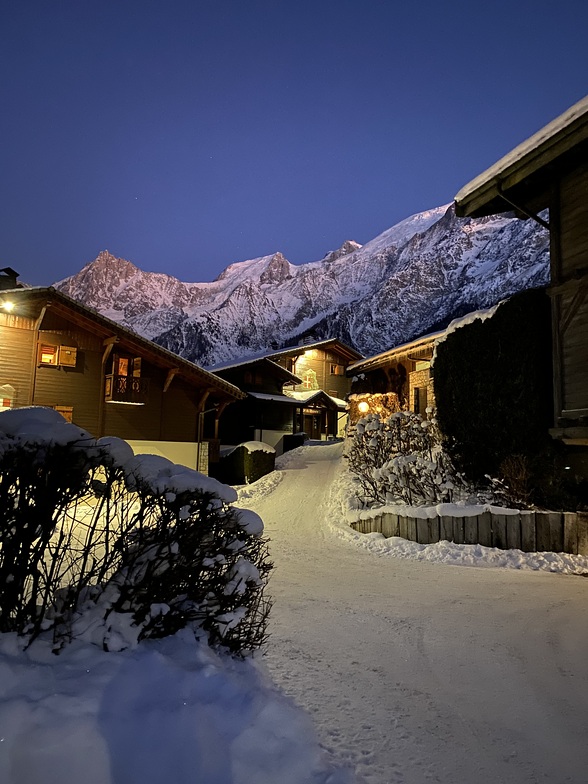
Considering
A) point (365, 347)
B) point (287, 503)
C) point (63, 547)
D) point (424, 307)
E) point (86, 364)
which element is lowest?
point (287, 503)

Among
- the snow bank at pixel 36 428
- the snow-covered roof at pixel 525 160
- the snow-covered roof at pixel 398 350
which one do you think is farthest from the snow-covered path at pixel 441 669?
the snow-covered roof at pixel 398 350

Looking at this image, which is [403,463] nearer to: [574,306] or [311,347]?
[574,306]

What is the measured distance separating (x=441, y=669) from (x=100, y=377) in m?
19.7

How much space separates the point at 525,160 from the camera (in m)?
11.0

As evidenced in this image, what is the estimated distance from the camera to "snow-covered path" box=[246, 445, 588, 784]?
312 cm

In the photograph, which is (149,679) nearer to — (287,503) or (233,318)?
(287,503)

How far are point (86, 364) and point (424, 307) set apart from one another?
87.6m

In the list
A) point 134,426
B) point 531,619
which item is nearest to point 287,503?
point 134,426

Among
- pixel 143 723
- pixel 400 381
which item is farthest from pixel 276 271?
pixel 143 723

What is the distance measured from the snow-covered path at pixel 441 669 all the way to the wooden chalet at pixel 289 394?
26.9 meters

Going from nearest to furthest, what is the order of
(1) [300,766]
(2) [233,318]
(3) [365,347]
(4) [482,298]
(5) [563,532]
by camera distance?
(1) [300,766]
(5) [563,532]
(4) [482,298]
(3) [365,347]
(2) [233,318]

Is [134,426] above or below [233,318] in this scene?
below

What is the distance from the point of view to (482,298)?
249ft

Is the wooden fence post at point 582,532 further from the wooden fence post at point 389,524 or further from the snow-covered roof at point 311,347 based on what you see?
the snow-covered roof at point 311,347
